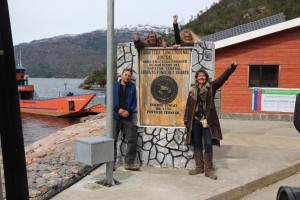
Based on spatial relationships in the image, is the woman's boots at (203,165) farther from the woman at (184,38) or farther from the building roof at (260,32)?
the building roof at (260,32)

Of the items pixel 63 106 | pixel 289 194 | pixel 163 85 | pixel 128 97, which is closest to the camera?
Answer: pixel 289 194

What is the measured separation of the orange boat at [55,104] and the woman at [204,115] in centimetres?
2902

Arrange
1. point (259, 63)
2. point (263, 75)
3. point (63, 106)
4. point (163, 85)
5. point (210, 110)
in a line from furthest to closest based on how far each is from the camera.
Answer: point (63, 106) < point (263, 75) < point (259, 63) < point (163, 85) < point (210, 110)

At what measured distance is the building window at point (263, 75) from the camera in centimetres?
1490

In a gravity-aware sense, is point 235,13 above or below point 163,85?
above

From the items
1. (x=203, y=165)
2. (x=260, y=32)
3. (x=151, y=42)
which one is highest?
(x=260, y=32)

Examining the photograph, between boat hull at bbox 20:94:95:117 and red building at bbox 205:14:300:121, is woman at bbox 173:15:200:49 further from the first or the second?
boat hull at bbox 20:94:95:117

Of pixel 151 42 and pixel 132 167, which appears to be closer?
pixel 132 167

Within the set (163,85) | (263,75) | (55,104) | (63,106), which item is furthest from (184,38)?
(55,104)

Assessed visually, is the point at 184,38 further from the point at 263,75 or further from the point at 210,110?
the point at 263,75

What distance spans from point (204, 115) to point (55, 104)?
32.1m

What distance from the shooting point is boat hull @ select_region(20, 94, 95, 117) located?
3541 centimetres

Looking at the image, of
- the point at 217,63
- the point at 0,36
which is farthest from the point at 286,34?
the point at 0,36

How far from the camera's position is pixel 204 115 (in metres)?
6.38
